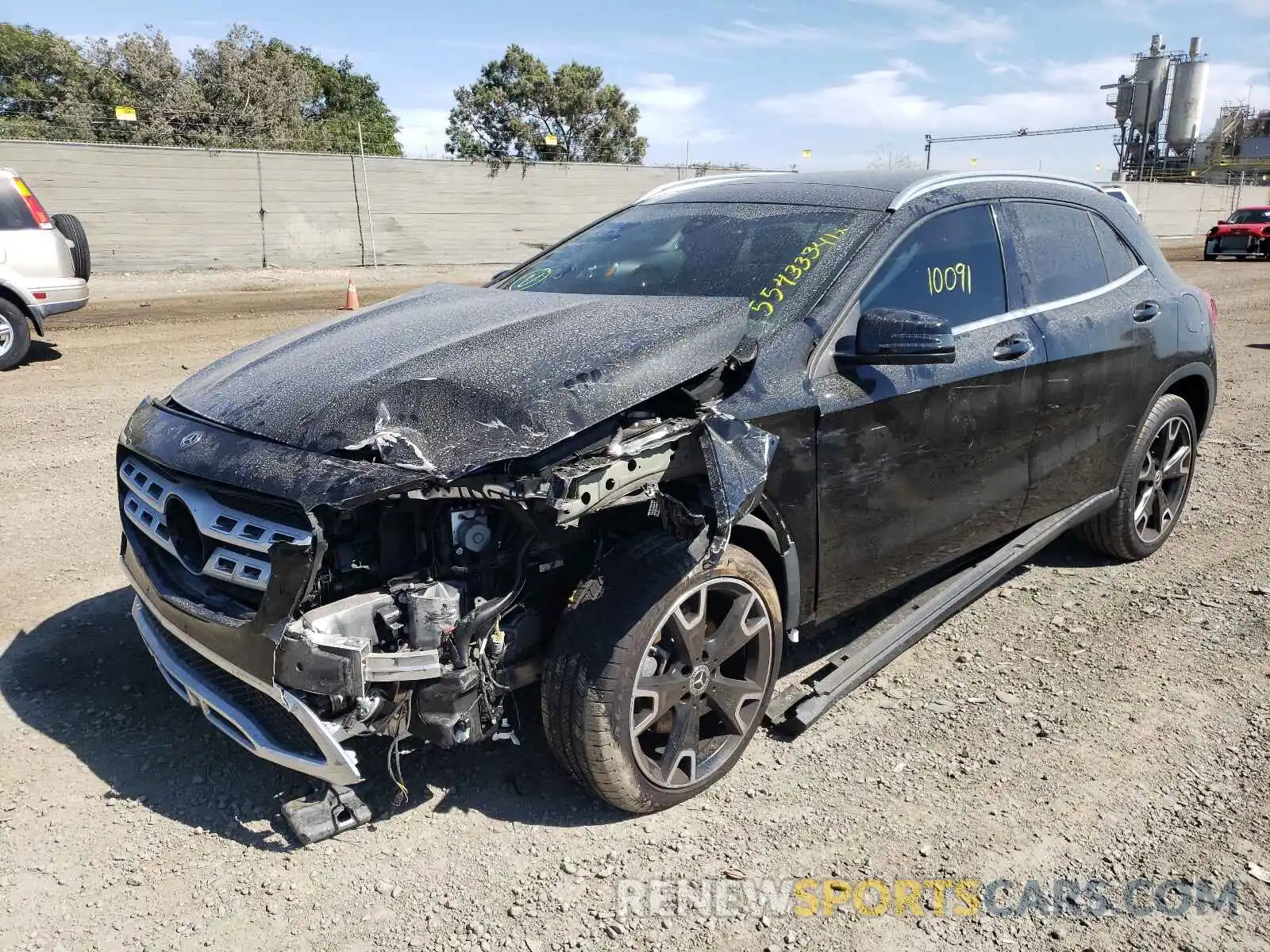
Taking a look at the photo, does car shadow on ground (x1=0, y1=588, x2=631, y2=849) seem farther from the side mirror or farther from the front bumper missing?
the side mirror

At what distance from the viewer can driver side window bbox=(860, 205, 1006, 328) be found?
3406 mm

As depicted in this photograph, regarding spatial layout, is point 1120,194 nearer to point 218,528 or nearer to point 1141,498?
point 1141,498

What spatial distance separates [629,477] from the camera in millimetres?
2562

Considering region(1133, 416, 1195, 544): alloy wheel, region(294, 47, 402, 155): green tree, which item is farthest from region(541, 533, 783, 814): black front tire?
region(294, 47, 402, 155): green tree

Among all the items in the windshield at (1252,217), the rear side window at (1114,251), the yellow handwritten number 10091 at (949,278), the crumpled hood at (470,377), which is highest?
the windshield at (1252,217)

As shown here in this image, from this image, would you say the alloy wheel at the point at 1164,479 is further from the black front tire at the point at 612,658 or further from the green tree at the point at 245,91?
the green tree at the point at 245,91

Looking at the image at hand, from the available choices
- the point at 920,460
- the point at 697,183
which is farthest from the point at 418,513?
the point at 697,183

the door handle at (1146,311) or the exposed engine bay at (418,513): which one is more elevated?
the door handle at (1146,311)

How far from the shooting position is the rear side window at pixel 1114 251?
14.8 feet

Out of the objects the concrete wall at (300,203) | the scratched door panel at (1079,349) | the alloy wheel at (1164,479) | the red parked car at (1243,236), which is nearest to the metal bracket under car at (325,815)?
the scratched door panel at (1079,349)

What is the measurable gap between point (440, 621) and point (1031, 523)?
2.89 metres

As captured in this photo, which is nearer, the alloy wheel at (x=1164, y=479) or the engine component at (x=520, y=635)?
the engine component at (x=520, y=635)

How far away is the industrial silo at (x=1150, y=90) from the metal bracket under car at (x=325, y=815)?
67102 millimetres

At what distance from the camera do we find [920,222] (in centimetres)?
358
